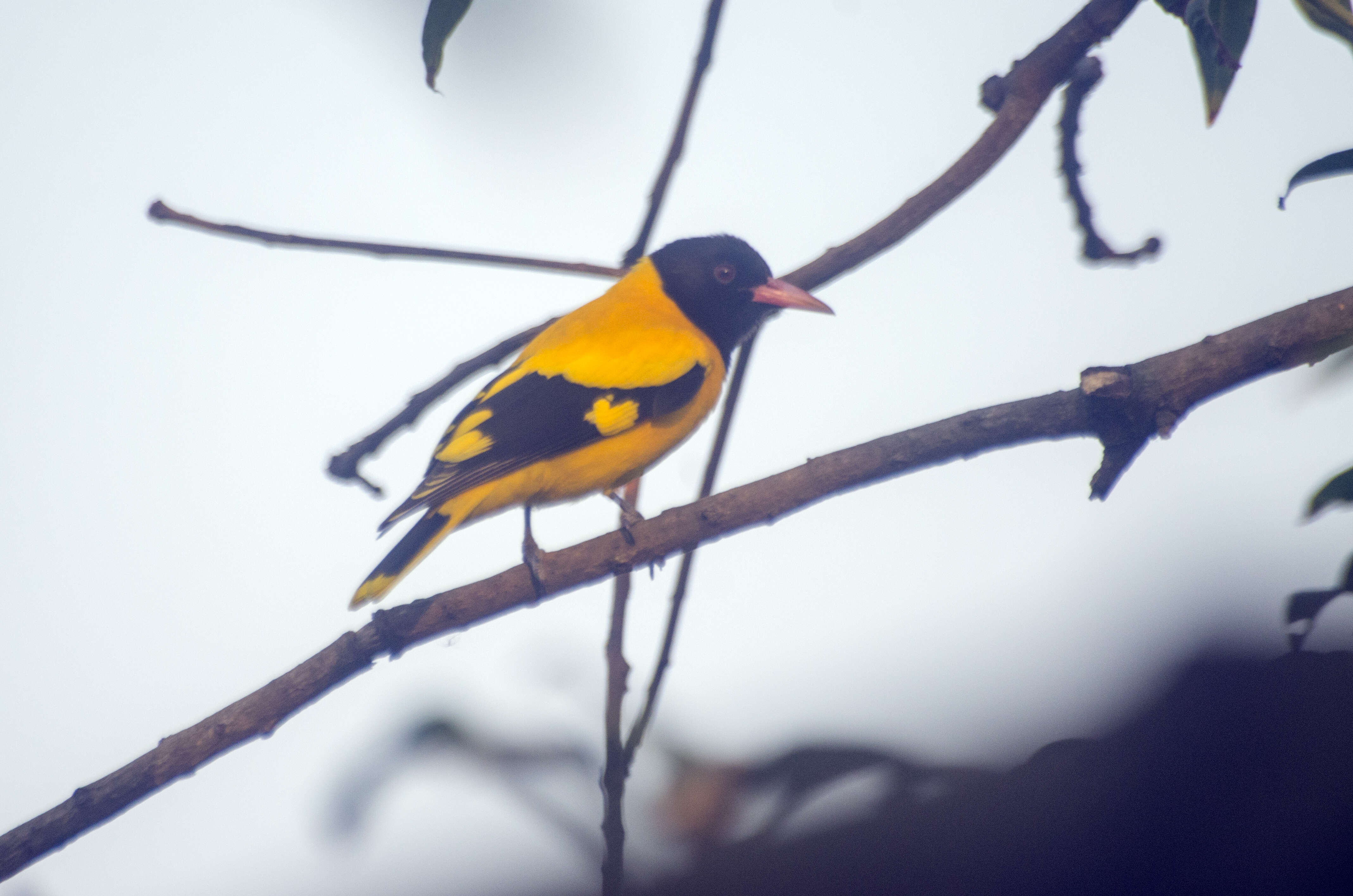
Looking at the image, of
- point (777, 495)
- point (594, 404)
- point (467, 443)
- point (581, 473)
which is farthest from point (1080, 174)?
point (467, 443)

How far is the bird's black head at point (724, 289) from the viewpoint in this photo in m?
4.11

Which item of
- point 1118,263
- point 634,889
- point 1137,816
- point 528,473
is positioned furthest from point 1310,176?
point 528,473

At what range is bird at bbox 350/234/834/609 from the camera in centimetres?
303

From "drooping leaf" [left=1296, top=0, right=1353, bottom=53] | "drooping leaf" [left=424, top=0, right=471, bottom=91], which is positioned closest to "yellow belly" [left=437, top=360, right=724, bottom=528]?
"drooping leaf" [left=424, top=0, right=471, bottom=91]

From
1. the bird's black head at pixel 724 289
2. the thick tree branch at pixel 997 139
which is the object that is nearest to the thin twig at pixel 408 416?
the thick tree branch at pixel 997 139

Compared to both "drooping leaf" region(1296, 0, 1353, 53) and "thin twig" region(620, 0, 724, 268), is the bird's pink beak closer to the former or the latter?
"thin twig" region(620, 0, 724, 268)

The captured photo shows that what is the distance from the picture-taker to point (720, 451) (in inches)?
114

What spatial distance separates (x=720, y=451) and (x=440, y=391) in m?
0.85

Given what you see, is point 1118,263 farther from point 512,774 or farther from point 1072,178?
point 512,774

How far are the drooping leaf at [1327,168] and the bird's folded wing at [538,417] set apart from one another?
1.93 metres

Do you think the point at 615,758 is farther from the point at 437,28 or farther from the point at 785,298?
the point at 785,298

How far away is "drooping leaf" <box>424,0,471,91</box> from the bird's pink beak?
1.73 metres

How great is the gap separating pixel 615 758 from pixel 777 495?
26.3 inches

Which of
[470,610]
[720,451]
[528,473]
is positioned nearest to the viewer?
[470,610]
